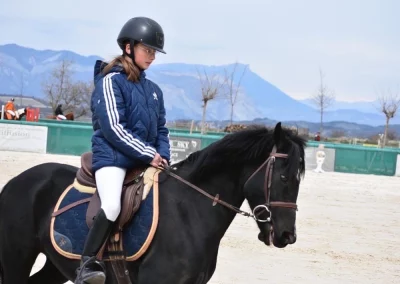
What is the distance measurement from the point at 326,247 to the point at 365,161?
47.5ft

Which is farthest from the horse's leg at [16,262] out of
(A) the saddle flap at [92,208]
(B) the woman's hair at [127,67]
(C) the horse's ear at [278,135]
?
→ (C) the horse's ear at [278,135]

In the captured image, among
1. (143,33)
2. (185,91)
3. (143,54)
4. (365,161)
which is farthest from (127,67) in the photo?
(185,91)

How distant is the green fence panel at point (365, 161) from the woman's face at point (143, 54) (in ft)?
65.5

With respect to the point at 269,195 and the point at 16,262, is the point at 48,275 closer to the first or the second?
Answer: the point at 16,262

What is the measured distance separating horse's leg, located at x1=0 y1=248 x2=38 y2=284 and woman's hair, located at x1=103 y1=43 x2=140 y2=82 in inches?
59.3

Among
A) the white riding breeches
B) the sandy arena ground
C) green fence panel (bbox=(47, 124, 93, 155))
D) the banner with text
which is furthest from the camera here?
green fence panel (bbox=(47, 124, 93, 155))

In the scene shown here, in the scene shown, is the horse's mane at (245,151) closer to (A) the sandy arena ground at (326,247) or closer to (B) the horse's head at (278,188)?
(B) the horse's head at (278,188)

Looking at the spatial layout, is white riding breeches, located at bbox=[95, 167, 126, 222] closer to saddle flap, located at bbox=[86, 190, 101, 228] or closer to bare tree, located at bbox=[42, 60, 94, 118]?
saddle flap, located at bbox=[86, 190, 101, 228]

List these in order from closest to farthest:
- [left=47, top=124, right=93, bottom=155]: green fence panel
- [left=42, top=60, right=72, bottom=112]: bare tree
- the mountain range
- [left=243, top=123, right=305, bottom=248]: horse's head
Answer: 1. [left=243, top=123, right=305, bottom=248]: horse's head
2. [left=47, top=124, right=93, bottom=155]: green fence panel
3. [left=42, top=60, right=72, bottom=112]: bare tree
4. the mountain range

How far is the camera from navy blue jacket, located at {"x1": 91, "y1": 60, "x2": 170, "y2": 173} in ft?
15.6

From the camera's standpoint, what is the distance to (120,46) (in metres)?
5.03

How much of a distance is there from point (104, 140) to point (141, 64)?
1.96 ft

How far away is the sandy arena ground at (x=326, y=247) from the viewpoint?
8469 mm

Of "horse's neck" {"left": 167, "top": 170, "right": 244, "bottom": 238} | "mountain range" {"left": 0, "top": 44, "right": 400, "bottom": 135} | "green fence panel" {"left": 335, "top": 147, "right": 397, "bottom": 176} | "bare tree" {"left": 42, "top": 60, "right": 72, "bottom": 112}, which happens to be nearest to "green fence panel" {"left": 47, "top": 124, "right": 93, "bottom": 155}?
"green fence panel" {"left": 335, "top": 147, "right": 397, "bottom": 176}
